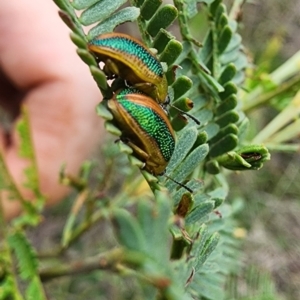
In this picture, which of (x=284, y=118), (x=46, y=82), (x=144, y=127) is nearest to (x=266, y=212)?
(x=46, y=82)

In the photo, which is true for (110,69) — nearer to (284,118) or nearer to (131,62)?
(131,62)

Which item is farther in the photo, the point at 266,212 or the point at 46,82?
the point at 266,212

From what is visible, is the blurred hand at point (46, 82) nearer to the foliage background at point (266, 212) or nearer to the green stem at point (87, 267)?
the foliage background at point (266, 212)

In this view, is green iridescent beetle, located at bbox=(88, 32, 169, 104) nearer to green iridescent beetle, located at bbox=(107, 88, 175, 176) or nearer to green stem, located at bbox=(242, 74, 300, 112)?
green iridescent beetle, located at bbox=(107, 88, 175, 176)

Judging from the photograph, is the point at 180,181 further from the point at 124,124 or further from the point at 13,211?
the point at 13,211

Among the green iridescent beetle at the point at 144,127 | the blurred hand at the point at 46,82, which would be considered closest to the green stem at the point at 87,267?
the green iridescent beetle at the point at 144,127

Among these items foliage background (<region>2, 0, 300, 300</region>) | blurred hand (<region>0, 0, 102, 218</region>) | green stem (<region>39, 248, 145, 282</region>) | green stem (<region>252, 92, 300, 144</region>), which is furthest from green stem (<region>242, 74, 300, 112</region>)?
foliage background (<region>2, 0, 300, 300</region>)
